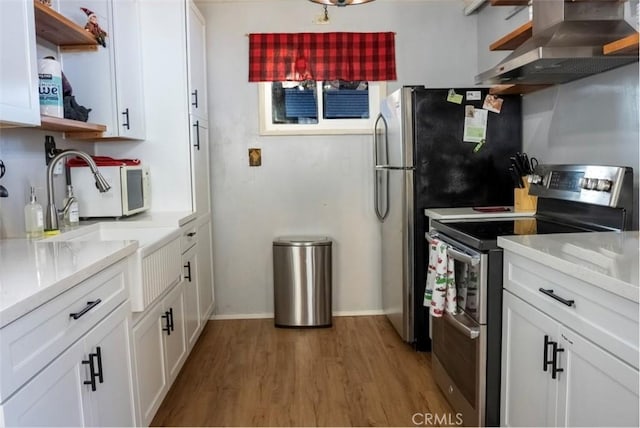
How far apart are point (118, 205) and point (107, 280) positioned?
1.16m

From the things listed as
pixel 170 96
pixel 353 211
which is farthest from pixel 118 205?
pixel 353 211

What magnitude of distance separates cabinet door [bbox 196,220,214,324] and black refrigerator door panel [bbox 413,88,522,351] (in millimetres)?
1402

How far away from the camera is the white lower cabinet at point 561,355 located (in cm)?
129

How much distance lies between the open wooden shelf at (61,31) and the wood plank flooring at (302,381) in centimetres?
186

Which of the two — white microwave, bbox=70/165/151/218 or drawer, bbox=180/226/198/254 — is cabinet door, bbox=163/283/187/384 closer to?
drawer, bbox=180/226/198/254

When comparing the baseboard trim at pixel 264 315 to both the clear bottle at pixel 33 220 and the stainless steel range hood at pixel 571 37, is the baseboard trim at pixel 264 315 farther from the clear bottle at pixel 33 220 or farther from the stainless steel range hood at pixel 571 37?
the stainless steel range hood at pixel 571 37

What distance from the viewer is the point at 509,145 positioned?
3.10 metres

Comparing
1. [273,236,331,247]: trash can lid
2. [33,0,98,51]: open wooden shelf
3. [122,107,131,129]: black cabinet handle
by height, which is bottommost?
[273,236,331,247]: trash can lid

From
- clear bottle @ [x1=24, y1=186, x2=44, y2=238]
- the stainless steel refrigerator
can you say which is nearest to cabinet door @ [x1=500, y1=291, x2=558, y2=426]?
the stainless steel refrigerator

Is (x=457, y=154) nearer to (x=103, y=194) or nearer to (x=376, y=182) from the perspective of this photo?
(x=376, y=182)

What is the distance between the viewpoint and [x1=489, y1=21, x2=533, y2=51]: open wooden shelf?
2.40 m

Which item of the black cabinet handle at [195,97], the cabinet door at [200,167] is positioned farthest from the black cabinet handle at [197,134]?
the black cabinet handle at [195,97]

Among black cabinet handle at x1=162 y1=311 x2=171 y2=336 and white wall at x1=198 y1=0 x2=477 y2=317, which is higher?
white wall at x1=198 y1=0 x2=477 y2=317

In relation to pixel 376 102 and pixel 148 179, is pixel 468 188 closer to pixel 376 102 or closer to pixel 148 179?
pixel 376 102
